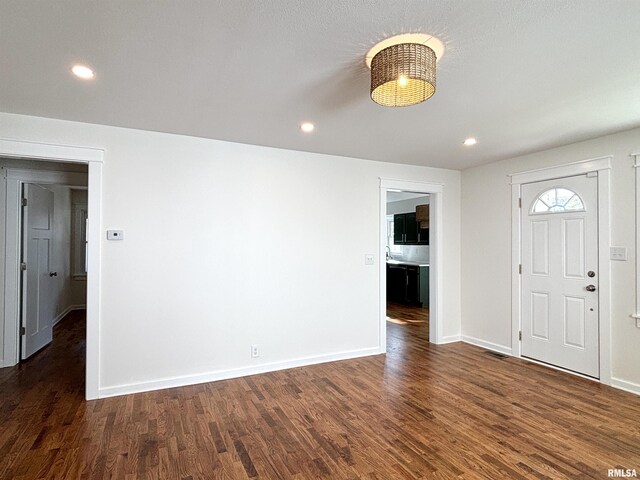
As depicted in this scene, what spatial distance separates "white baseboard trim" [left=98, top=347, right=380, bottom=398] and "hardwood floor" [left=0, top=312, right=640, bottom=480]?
10 cm

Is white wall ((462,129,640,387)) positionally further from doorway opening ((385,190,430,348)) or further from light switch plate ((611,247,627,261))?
doorway opening ((385,190,430,348))

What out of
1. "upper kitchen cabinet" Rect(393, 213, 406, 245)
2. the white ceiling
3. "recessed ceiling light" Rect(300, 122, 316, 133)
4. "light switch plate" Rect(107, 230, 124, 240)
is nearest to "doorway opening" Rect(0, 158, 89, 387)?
"light switch plate" Rect(107, 230, 124, 240)

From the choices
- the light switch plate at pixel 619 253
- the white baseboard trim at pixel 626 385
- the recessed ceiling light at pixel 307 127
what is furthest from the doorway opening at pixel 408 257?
the recessed ceiling light at pixel 307 127

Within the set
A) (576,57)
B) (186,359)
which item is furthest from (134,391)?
(576,57)

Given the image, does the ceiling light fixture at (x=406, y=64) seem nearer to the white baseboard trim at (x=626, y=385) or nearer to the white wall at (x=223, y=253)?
the white wall at (x=223, y=253)

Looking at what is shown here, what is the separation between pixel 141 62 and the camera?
205cm

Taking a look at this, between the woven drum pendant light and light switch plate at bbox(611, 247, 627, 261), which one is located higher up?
the woven drum pendant light

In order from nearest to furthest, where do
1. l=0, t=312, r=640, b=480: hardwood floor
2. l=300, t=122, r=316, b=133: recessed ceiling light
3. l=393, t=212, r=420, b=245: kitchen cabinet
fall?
l=0, t=312, r=640, b=480: hardwood floor, l=300, t=122, r=316, b=133: recessed ceiling light, l=393, t=212, r=420, b=245: kitchen cabinet

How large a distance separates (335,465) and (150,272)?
238 cm

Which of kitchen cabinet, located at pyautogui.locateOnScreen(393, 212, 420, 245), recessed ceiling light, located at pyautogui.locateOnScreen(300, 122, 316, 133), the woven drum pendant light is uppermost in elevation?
recessed ceiling light, located at pyautogui.locateOnScreen(300, 122, 316, 133)

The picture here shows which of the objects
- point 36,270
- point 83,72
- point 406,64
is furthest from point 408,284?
point 83,72

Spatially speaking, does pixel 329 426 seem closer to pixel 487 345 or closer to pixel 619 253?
pixel 487 345

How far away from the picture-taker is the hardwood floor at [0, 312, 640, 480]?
6.89ft

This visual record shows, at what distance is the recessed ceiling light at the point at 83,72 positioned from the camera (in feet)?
6.92
